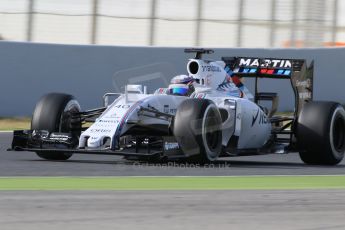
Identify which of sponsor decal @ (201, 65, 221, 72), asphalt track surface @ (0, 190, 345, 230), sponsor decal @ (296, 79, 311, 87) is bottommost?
asphalt track surface @ (0, 190, 345, 230)

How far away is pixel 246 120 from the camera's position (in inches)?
495

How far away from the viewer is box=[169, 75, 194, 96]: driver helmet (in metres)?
12.5

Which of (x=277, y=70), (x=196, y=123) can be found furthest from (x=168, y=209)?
(x=277, y=70)

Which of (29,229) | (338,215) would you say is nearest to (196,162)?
(338,215)

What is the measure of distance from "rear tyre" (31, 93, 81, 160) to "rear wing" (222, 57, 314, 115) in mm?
2547

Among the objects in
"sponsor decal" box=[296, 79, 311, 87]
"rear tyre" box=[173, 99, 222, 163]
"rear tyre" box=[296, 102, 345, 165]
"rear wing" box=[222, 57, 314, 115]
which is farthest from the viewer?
"sponsor decal" box=[296, 79, 311, 87]

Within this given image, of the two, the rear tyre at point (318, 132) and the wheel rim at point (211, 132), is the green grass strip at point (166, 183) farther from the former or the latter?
→ the rear tyre at point (318, 132)

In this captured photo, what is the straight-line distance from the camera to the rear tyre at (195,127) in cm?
1135

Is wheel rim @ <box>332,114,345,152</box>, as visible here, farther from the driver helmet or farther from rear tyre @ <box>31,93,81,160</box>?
rear tyre @ <box>31,93,81,160</box>

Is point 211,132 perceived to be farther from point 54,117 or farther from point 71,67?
point 71,67

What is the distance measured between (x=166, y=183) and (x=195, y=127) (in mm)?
1609

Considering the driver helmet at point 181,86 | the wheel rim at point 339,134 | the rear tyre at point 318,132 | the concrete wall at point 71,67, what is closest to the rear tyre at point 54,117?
the driver helmet at point 181,86

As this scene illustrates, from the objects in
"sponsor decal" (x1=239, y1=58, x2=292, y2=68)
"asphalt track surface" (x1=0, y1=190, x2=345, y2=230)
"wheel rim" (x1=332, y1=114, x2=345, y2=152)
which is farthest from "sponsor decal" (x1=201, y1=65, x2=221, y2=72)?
"asphalt track surface" (x1=0, y1=190, x2=345, y2=230)

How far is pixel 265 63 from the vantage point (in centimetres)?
1372
